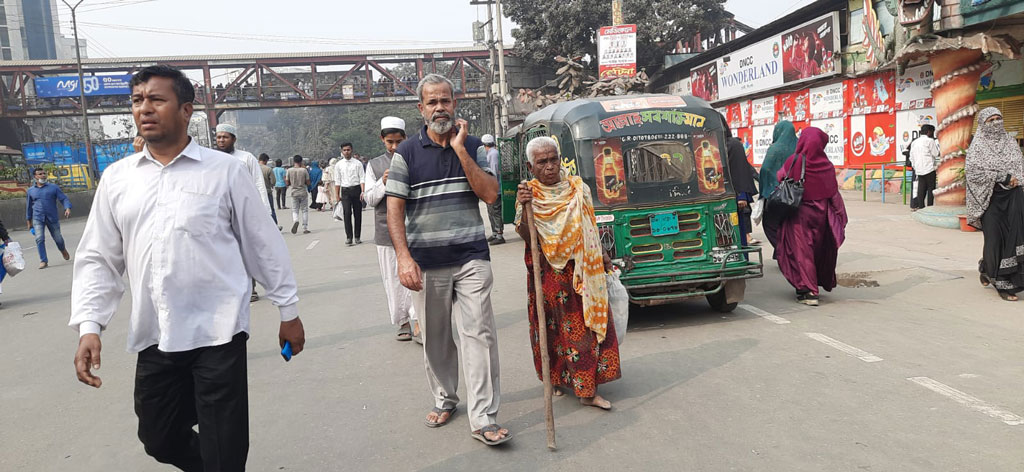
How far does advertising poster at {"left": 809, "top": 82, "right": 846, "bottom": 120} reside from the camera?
20.5 m

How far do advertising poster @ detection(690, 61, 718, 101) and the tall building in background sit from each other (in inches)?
2465

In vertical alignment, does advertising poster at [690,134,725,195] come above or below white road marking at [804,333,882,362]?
above

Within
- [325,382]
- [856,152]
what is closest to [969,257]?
[325,382]

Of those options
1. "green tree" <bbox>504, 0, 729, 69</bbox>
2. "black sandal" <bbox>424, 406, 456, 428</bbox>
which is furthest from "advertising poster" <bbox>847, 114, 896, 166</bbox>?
"green tree" <bbox>504, 0, 729, 69</bbox>

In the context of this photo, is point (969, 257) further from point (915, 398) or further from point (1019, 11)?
point (915, 398)

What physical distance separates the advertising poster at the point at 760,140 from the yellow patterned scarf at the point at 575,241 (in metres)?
21.8

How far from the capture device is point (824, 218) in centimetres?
719

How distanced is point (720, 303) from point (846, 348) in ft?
4.94

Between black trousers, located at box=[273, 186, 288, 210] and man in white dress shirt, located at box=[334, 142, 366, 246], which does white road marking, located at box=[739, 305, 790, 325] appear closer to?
man in white dress shirt, located at box=[334, 142, 366, 246]

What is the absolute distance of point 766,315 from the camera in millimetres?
6852

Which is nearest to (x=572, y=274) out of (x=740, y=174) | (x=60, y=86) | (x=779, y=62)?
(x=740, y=174)

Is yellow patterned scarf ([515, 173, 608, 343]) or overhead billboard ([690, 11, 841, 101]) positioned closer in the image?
yellow patterned scarf ([515, 173, 608, 343])

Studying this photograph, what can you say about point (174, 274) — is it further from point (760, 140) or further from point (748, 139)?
point (748, 139)

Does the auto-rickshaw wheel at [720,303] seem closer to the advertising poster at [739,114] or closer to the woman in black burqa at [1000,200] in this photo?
the woman in black burqa at [1000,200]
